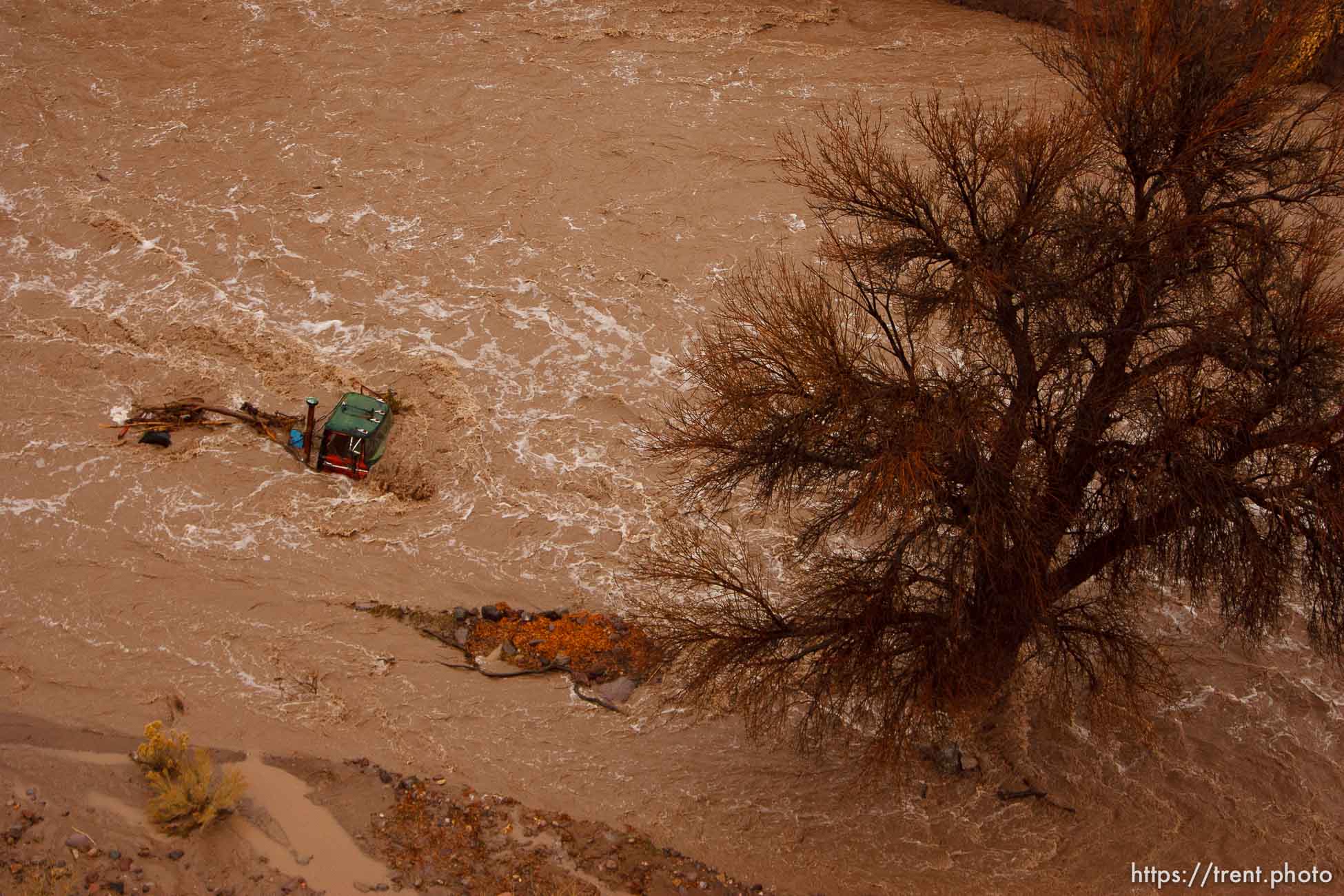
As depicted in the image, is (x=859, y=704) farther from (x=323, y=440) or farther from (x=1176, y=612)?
(x=323, y=440)

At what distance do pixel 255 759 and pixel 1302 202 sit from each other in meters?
8.73

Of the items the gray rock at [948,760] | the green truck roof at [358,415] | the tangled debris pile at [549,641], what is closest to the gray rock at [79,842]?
the tangled debris pile at [549,641]

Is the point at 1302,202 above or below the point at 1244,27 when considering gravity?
below

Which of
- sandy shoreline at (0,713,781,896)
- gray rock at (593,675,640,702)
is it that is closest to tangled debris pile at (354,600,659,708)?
gray rock at (593,675,640,702)

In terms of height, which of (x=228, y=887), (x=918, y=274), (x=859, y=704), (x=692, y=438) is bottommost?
(x=228, y=887)

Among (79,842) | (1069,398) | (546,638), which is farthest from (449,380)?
(1069,398)

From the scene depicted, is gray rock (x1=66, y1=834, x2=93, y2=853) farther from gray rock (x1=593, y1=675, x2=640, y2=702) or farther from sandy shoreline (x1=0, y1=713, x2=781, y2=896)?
gray rock (x1=593, y1=675, x2=640, y2=702)

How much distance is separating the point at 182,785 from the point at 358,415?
192 inches

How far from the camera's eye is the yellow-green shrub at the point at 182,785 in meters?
8.98

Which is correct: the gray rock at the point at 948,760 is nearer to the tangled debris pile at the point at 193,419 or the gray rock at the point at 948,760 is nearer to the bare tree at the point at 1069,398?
the bare tree at the point at 1069,398

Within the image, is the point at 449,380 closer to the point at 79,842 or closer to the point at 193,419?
the point at 193,419

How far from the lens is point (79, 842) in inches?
352

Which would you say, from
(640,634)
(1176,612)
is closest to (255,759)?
(640,634)

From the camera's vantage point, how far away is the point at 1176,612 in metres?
11.4
